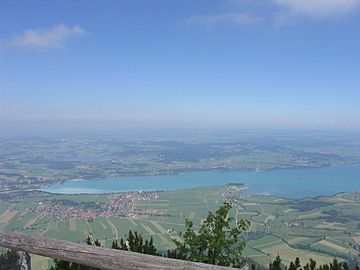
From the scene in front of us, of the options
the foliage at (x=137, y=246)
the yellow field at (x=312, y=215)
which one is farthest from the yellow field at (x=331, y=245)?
the foliage at (x=137, y=246)

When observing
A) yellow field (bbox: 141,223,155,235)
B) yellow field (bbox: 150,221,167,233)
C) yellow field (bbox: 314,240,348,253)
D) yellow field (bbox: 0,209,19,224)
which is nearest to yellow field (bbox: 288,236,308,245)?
yellow field (bbox: 314,240,348,253)

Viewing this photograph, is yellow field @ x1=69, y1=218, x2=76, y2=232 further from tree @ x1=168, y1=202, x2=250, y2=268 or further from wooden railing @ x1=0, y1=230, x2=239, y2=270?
wooden railing @ x1=0, y1=230, x2=239, y2=270

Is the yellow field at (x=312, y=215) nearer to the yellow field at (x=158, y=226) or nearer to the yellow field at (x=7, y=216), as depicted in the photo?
the yellow field at (x=158, y=226)

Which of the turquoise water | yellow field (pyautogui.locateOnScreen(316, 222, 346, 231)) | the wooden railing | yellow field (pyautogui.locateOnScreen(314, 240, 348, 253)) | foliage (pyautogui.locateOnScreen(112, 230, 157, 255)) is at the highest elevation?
the wooden railing

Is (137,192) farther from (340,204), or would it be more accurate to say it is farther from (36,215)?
(340,204)

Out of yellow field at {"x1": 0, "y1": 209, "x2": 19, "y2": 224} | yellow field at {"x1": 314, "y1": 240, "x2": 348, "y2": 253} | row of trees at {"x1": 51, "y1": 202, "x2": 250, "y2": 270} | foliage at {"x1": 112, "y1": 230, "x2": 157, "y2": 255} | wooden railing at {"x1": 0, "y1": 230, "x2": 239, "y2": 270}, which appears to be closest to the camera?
wooden railing at {"x1": 0, "y1": 230, "x2": 239, "y2": 270}

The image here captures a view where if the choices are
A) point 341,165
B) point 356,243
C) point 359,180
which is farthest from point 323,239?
point 341,165
